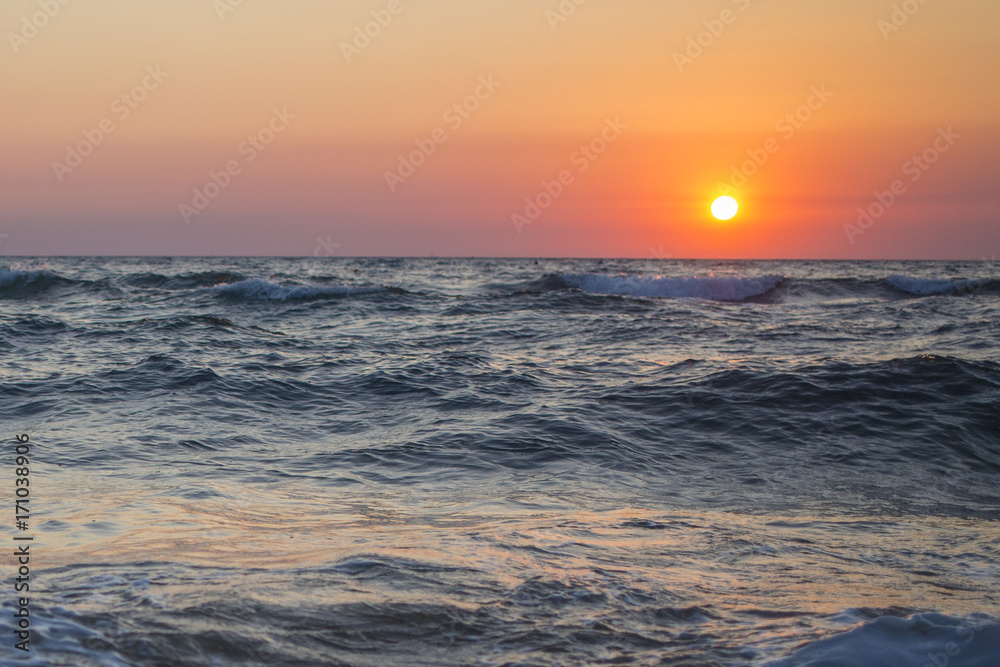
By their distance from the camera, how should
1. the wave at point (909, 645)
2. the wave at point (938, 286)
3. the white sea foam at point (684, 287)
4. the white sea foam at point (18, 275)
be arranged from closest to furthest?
the wave at point (909, 645) < the white sea foam at point (18, 275) < the white sea foam at point (684, 287) < the wave at point (938, 286)

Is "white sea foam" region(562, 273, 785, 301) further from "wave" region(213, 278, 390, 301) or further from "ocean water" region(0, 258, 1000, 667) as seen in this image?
"ocean water" region(0, 258, 1000, 667)

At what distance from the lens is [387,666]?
→ 3.11 meters

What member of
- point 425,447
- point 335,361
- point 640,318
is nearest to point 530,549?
point 425,447

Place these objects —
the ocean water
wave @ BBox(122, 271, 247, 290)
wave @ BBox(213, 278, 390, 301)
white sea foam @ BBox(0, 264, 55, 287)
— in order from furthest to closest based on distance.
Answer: wave @ BBox(122, 271, 247, 290), white sea foam @ BBox(0, 264, 55, 287), wave @ BBox(213, 278, 390, 301), the ocean water

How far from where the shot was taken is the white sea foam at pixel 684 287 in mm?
28766

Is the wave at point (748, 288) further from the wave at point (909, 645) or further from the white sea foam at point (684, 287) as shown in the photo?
the wave at point (909, 645)

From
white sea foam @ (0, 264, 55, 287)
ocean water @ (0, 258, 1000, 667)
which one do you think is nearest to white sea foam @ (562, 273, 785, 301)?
ocean water @ (0, 258, 1000, 667)

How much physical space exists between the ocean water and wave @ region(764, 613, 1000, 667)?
15 millimetres

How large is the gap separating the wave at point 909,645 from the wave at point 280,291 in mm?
21555

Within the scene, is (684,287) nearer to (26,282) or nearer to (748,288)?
(748,288)

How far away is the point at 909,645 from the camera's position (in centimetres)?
335

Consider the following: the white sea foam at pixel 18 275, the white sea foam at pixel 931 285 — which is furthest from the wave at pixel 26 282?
the white sea foam at pixel 931 285

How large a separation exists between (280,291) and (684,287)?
1457 centimetres

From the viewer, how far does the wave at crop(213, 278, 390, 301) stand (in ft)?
78.6
